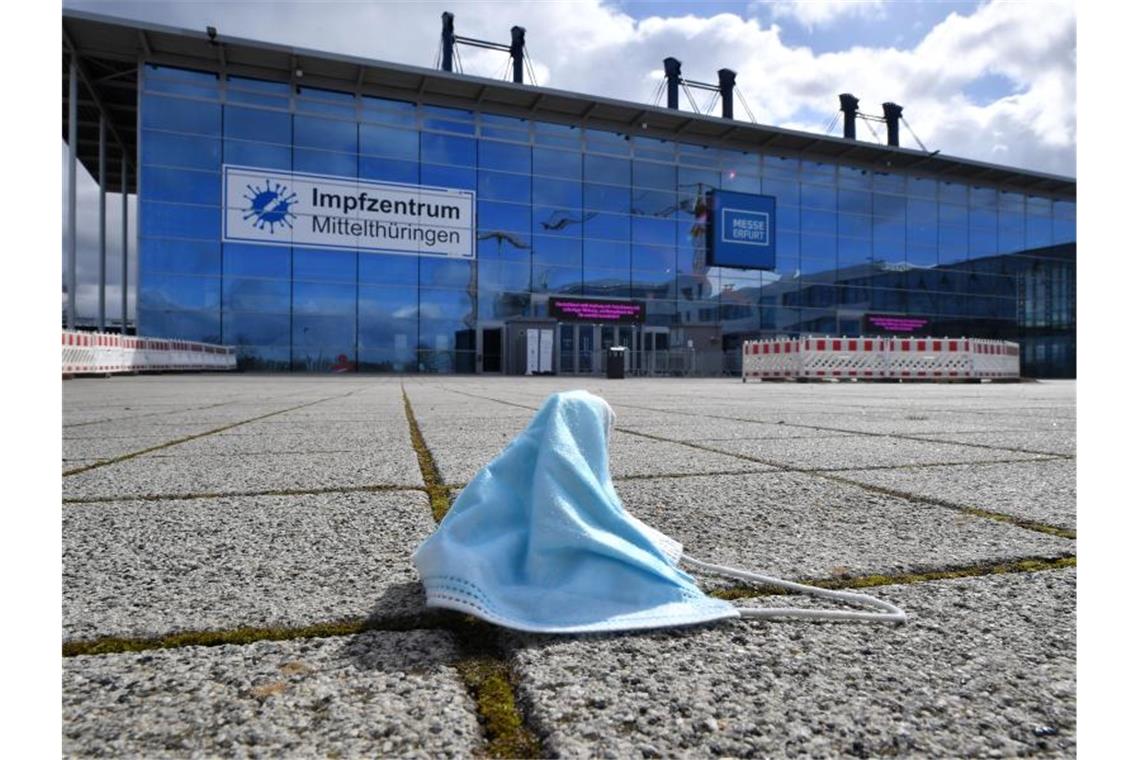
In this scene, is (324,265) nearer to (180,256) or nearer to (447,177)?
(180,256)

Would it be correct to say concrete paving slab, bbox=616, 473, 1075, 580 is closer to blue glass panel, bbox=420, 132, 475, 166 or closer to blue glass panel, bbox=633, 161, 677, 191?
blue glass panel, bbox=420, 132, 475, 166

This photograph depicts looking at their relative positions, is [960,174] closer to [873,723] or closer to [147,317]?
[147,317]

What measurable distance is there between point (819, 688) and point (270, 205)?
1044 inches

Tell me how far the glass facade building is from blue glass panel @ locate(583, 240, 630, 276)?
0.27 ft

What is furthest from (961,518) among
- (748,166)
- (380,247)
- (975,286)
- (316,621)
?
(975,286)

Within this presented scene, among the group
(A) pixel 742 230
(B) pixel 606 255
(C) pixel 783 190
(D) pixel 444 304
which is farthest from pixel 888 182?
(D) pixel 444 304

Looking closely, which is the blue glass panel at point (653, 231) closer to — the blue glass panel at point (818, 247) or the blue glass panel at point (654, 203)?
the blue glass panel at point (654, 203)

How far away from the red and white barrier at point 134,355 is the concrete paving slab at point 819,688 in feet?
54.7

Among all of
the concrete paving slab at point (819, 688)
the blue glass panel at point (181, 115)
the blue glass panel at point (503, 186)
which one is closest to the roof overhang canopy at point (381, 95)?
the blue glass panel at point (181, 115)

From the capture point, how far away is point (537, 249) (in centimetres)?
2772

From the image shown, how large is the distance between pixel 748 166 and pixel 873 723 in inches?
1291

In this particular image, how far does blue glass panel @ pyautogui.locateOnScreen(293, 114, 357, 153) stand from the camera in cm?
2497

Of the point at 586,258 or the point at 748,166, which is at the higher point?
the point at 748,166

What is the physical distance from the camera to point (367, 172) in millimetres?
25500
